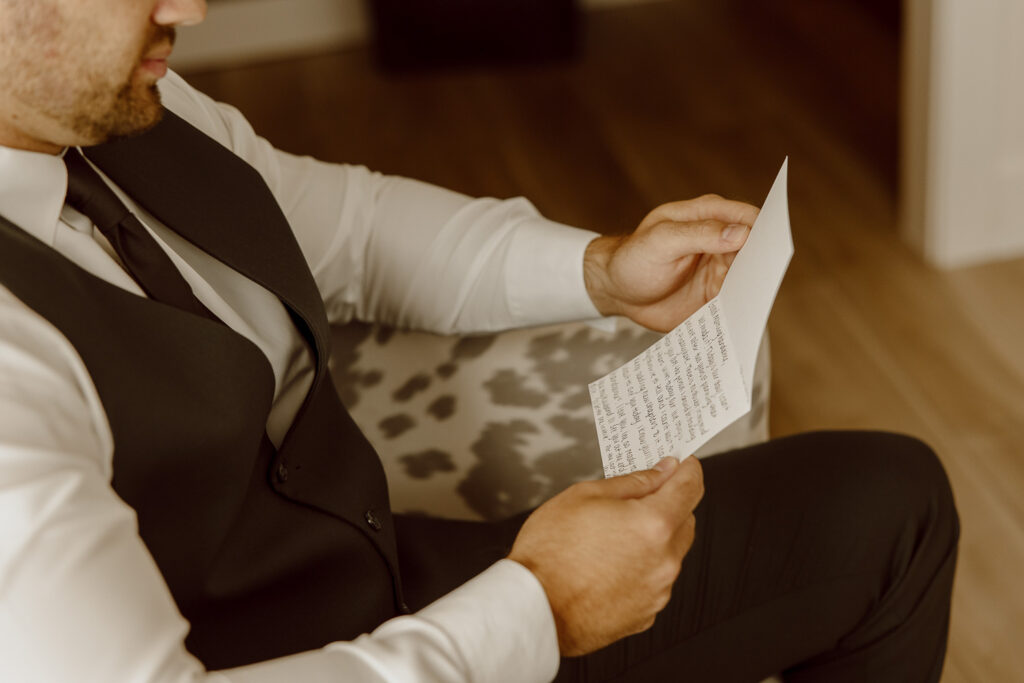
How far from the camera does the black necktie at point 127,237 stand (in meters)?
0.88

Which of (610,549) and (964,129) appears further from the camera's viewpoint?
(964,129)

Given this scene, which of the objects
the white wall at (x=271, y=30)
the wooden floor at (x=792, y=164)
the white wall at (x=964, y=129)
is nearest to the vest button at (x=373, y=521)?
the wooden floor at (x=792, y=164)

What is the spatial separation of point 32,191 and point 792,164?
2.12 m

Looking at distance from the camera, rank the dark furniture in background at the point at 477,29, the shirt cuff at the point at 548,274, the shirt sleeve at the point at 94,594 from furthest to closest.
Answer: the dark furniture in background at the point at 477,29
the shirt cuff at the point at 548,274
the shirt sleeve at the point at 94,594

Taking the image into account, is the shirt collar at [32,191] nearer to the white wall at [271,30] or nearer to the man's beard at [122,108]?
the man's beard at [122,108]

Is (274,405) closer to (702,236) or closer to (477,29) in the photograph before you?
(702,236)

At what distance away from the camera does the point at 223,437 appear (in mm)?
860

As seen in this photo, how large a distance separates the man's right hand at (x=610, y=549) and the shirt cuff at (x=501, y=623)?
0.08 ft

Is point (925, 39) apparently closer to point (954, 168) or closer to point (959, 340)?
point (954, 168)

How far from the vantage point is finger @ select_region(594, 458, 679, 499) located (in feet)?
2.78

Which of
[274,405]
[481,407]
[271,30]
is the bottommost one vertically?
[271,30]

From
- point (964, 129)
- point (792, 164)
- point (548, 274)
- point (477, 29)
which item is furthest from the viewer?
point (477, 29)

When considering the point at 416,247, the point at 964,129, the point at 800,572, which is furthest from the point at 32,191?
the point at 964,129

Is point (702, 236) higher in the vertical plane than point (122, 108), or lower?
lower
